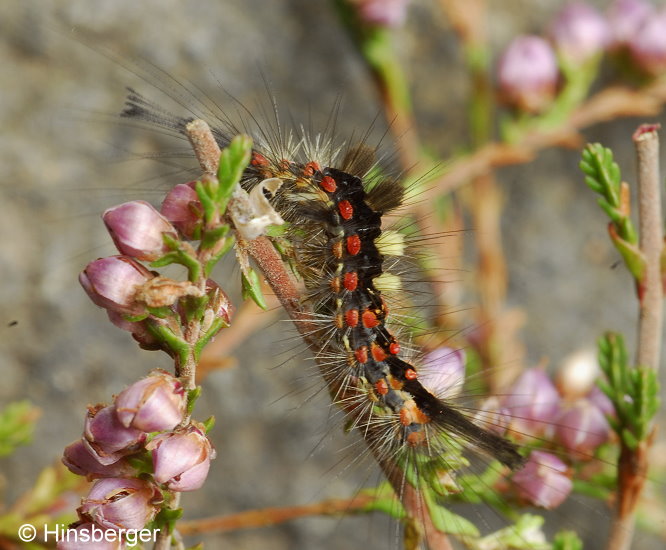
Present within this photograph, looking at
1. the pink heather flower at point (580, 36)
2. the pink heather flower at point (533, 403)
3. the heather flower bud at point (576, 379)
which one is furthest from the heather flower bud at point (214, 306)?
the pink heather flower at point (580, 36)

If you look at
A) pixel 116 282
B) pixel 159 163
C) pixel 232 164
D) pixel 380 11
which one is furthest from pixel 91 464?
pixel 159 163

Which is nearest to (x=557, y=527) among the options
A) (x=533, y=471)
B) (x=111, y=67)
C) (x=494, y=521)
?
(x=494, y=521)

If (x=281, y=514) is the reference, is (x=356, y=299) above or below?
above

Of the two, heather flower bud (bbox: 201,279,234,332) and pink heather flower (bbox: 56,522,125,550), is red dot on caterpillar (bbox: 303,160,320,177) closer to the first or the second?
heather flower bud (bbox: 201,279,234,332)

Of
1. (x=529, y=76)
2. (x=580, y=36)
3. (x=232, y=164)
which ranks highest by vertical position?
(x=580, y=36)

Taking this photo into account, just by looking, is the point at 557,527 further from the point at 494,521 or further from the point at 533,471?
the point at 533,471

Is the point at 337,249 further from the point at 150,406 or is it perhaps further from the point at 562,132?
the point at 562,132
